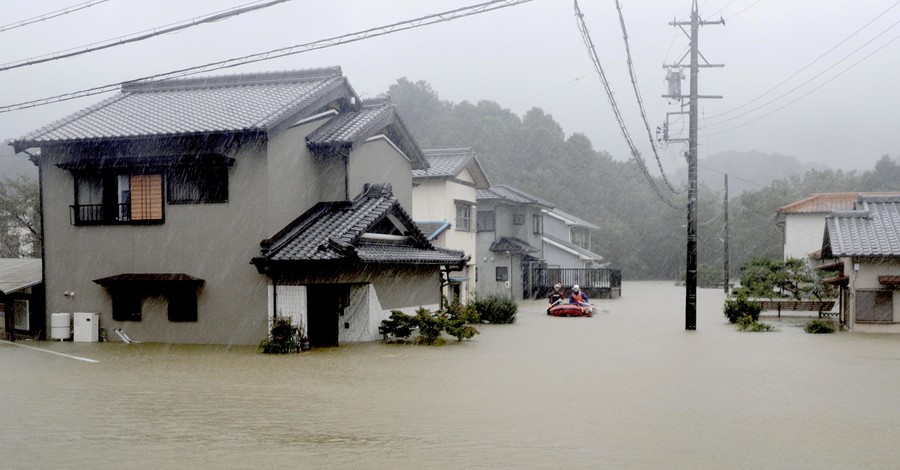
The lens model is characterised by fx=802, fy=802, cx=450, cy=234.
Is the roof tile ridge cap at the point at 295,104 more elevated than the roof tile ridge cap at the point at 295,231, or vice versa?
the roof tile ridge cap at the point at 295,104

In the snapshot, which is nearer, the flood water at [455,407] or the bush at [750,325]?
the flood water at [455,407]

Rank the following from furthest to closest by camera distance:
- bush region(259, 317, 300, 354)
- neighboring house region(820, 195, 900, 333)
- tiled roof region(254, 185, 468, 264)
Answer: neighboring house region(820, 195, 900, 333) < tiled roof region(254, 185, 468, 264) < bush region(259, 317, 300, 354)

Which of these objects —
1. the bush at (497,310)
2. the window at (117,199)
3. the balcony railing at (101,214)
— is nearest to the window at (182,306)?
the window at (117,199)

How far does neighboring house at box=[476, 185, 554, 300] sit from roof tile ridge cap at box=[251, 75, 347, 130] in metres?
20.0

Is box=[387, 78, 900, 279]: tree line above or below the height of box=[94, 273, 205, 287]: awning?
above

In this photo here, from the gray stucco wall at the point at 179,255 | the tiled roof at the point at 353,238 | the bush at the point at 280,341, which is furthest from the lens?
the gray stucco wall at the point at 179,255

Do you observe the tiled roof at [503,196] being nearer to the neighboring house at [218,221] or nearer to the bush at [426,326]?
the neighboring house at [218,221]

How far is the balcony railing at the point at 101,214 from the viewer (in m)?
21.4

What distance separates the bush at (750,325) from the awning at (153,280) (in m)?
16.4

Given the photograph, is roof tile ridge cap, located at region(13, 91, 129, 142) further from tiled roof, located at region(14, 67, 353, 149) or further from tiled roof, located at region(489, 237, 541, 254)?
tiled roof, located at region(489, 237, 541, 254)

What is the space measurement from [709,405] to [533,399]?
102 inches

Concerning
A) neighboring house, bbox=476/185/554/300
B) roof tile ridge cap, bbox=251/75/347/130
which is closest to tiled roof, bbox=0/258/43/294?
roof tile ridge cap, bbox=251/75/347/130

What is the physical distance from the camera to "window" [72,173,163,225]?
2109cm

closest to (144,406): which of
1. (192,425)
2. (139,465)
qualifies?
(192,425)
